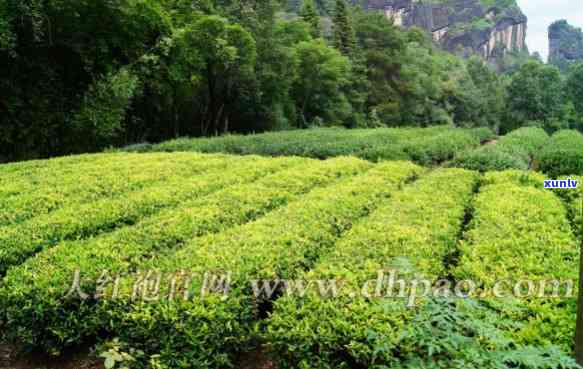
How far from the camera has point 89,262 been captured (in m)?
3.97

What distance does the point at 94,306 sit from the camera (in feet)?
11.7

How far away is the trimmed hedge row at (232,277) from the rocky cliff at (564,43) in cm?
13055

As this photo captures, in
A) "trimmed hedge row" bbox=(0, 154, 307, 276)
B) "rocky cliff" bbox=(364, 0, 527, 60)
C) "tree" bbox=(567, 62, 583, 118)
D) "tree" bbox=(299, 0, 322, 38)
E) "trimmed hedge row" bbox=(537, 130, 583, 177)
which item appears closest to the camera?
"trimmed hedge row" bbox=(0, 154, 307, 276)

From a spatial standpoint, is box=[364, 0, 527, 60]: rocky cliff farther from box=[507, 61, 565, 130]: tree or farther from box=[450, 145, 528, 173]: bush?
box=[450, 145, 528, 173]: bush

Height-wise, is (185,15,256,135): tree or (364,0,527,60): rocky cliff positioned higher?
(364,0,527,60): rocky cliff

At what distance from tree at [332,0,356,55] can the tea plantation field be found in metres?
27.5

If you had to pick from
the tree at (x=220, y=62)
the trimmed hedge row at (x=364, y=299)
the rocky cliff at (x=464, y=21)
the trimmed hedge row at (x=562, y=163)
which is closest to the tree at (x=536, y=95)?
the tree at (x=220, y=62)

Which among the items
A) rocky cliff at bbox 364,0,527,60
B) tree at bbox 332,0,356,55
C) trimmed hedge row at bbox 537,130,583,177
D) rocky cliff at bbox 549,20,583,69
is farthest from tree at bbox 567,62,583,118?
rocky cliff at bbox 549,20,583,69

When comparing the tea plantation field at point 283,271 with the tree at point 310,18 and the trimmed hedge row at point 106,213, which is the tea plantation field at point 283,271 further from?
the tree at point 310,18

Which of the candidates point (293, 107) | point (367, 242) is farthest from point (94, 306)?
point (293, 107)

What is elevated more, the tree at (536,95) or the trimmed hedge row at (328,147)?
the tree at (536,95)

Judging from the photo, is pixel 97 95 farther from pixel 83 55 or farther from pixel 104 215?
pixel 104 215

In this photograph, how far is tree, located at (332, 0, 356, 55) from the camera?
32.1 m

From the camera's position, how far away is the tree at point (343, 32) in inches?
1265
